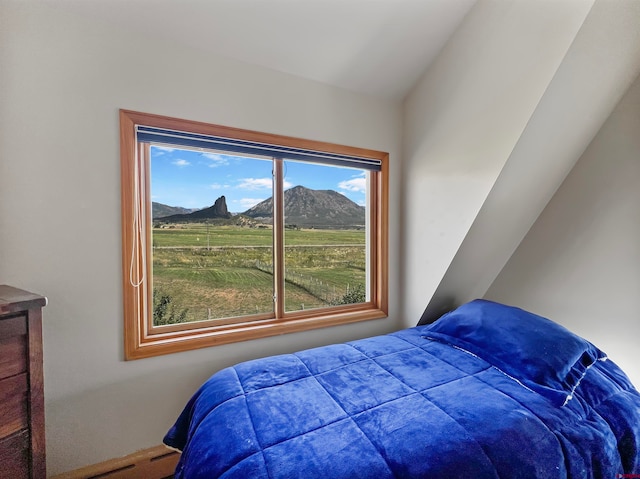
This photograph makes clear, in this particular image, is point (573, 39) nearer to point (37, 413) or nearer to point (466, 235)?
point (466, 235)

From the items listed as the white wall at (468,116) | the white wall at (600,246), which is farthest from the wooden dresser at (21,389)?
the white wall at (600,246)

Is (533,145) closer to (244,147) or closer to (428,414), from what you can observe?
(428,414)

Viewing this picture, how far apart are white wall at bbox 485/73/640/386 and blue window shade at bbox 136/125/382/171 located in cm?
123

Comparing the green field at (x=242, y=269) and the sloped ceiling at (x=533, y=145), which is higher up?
the sloped ceiling at (x=533, y=145)

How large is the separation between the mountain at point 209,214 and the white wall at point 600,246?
6.85 feet

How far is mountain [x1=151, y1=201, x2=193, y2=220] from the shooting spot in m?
1.55

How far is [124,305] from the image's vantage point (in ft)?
4.53

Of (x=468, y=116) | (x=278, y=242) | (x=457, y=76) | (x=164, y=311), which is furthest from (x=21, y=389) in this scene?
(x=457, y=76)

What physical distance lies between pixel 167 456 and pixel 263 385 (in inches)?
32.9

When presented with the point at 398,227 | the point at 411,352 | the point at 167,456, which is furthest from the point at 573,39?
the point at 167,456

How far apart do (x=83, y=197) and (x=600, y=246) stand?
277 centimetres

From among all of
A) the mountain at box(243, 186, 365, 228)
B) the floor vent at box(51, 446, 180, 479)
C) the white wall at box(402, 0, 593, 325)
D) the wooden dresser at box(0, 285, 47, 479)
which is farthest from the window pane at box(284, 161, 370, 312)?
the wooden dresser at box(0, 285, 47, 479)

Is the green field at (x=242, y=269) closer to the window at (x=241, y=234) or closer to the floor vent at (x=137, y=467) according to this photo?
the window at (x=241, y=234)

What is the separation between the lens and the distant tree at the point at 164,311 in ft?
5.10
